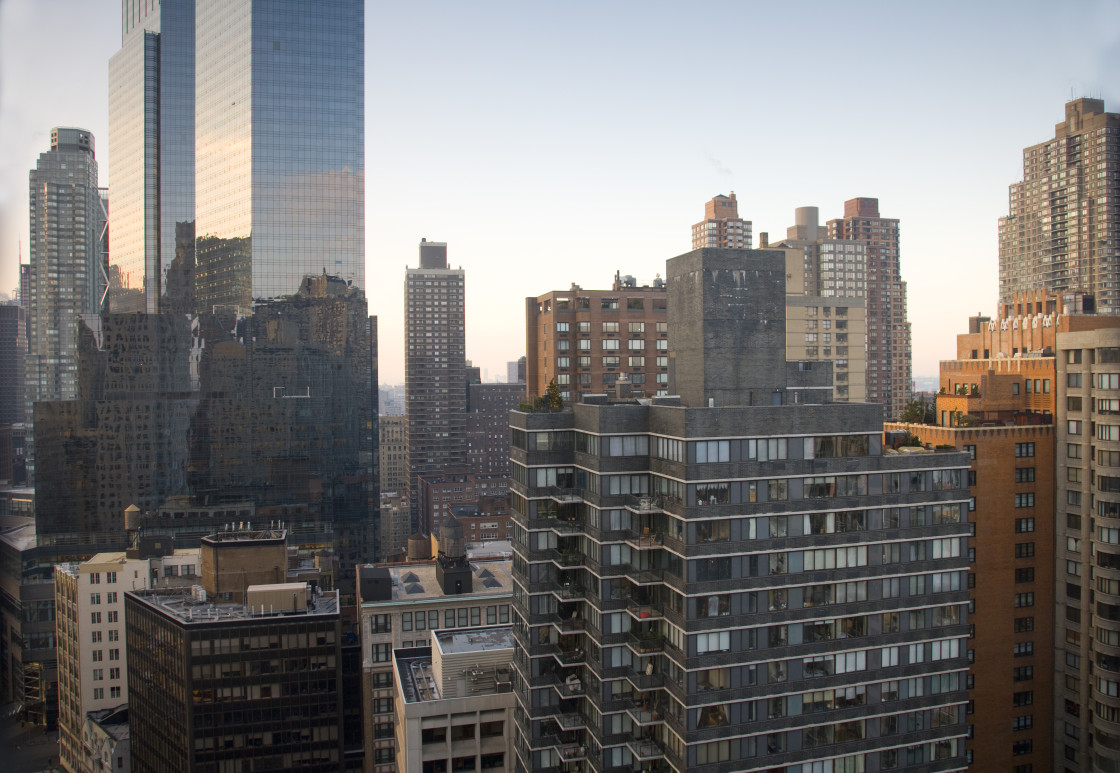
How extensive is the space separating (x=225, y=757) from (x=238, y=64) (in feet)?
431

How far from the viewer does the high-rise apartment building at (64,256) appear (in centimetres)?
14725

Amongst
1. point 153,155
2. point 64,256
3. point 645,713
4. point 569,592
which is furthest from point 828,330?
point 64,256

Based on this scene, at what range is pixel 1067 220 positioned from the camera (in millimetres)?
102562

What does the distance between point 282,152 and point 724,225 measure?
299 ft

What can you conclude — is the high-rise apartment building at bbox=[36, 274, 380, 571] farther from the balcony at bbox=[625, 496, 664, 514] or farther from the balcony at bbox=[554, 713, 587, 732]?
the balcony at bbox=[625, 496, 664, 514]

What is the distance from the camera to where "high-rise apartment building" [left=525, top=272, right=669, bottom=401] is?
282 feet

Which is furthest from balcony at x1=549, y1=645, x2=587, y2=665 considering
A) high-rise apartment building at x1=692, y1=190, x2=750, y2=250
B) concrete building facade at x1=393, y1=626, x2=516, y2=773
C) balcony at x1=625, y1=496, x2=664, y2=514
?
high-rise apartment building at x1=692, y1=190, x2=750, y2=250

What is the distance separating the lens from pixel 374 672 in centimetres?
8556

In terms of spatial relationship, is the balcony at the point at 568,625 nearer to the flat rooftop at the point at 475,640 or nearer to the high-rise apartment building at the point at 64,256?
the flat rooftop at the point at 475,640

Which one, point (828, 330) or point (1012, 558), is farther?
point (828, 330)

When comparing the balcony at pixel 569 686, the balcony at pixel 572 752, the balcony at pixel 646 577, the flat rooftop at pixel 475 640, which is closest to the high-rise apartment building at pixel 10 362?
the flat rooftop at pixel 475 640

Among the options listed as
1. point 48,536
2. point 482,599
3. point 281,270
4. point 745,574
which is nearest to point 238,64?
point 281,270

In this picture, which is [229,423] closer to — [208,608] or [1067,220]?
[208,608]

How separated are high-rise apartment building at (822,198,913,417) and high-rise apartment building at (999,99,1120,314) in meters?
68.9
